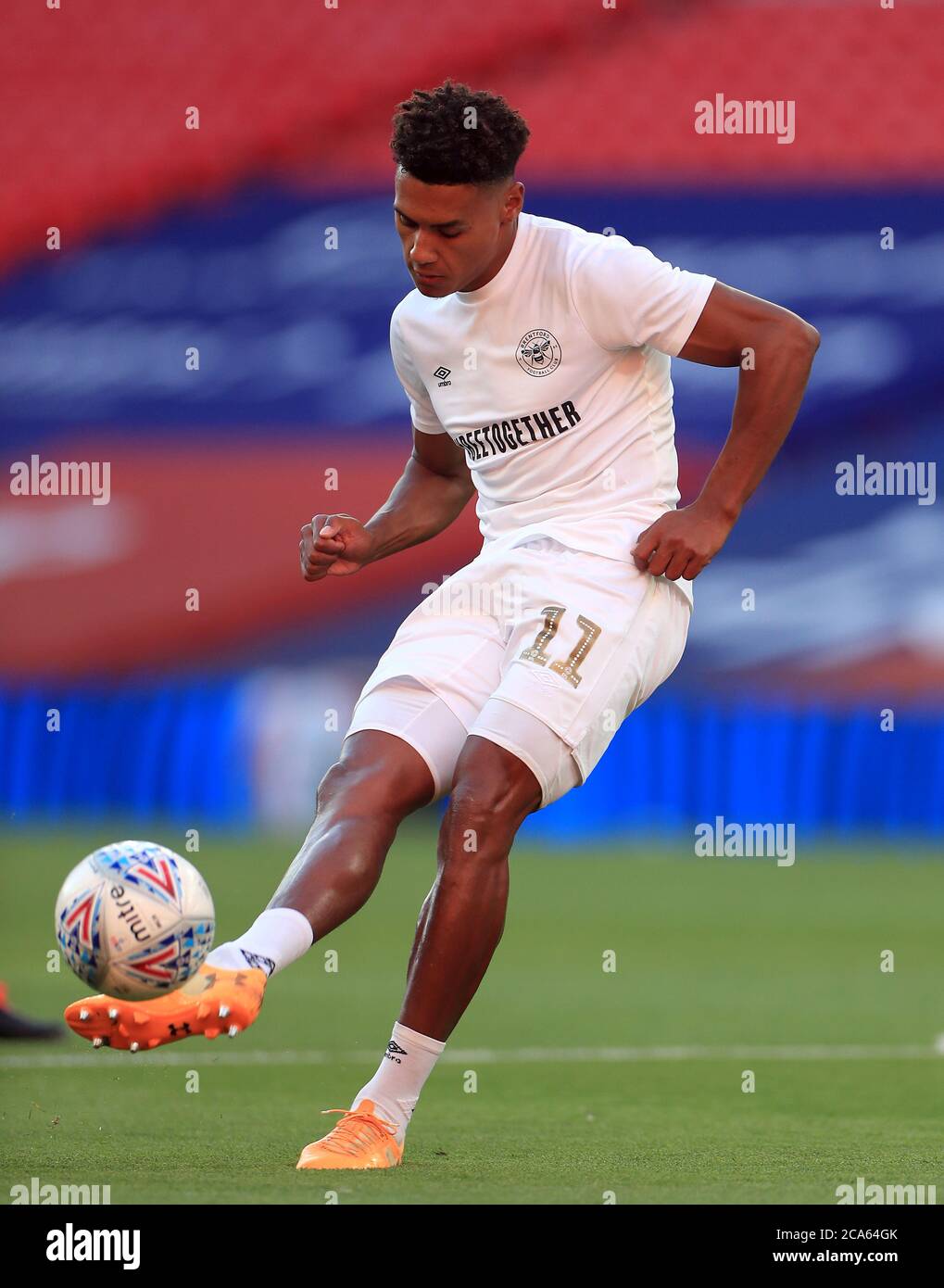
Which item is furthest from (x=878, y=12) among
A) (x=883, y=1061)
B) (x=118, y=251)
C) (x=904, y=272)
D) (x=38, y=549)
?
(x=883, y=1061)

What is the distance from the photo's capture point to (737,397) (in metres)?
4.67

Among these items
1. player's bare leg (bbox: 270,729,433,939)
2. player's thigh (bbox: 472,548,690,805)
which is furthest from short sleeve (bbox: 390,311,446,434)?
player's bare leg (bbox: 270,729,433,939)

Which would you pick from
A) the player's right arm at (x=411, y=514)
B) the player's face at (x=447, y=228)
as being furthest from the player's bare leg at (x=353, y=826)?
the player's face at (x=447, y=228)

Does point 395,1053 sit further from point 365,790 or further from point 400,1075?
point 365,790

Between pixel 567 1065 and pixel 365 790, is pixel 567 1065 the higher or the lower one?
the lower one

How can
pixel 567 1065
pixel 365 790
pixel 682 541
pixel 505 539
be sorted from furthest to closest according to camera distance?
pixel 567 1065
pixel 505 539
pixel 682 541
pixel 365 790

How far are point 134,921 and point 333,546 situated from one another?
4.26 feet

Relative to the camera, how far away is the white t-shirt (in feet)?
15.4

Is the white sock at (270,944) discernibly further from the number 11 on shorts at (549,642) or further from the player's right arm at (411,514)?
the player's right arm at (411,514)

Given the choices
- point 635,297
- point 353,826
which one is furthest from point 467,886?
point 635,297

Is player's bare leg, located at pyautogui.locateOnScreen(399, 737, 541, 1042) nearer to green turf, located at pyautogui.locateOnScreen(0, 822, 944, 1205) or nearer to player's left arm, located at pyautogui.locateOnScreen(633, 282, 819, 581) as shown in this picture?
green turf, located at pyautogui.locateOnScreen(0, 822, 944, 1205)

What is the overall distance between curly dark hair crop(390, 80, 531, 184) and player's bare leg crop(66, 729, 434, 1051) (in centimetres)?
135

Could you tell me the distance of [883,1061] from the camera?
6582mm

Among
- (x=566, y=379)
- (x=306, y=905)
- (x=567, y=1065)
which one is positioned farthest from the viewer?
(x=567, y=1065)
